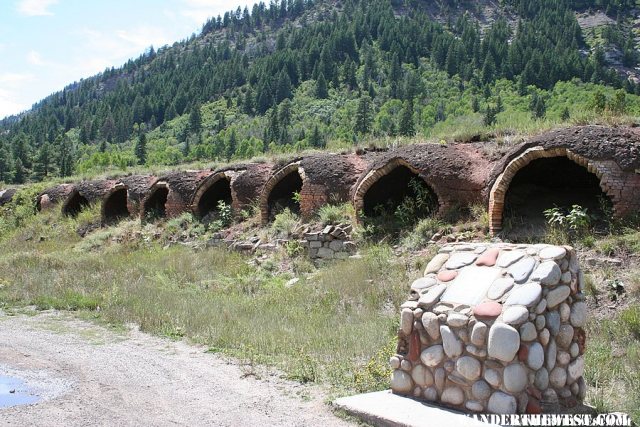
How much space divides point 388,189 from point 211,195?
24.5 feet

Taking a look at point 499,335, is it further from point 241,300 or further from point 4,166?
point 4,166

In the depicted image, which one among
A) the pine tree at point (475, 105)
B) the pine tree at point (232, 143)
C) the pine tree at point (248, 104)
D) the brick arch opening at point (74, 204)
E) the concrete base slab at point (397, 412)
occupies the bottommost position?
the concrete base slab at point (397, 412)

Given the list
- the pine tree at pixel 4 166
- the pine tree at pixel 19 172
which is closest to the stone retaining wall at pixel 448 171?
the pine tree at pixel 19 172

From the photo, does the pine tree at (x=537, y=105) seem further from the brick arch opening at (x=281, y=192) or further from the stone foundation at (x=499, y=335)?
the stone foundation at (x=499, y=335)

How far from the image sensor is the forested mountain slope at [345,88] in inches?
2429

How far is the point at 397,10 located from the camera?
128 meters

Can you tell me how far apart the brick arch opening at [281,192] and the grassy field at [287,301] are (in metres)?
2.01

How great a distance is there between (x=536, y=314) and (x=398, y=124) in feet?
182

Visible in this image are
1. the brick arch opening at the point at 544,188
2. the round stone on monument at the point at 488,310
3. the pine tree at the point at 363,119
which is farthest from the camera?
the pine tree at the point at 363,119

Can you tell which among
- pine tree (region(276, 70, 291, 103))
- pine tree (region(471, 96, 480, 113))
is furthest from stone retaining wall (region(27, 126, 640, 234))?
pine tree (region(276, 70, 291, 103))

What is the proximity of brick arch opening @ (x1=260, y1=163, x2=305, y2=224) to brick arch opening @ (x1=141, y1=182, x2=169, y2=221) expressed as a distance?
478cm

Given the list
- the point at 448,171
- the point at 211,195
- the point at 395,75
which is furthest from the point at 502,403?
the point at 395,75

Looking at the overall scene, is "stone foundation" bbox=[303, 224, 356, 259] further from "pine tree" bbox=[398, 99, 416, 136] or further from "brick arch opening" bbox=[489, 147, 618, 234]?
"pine tree" bbox=[398, 99, 416, 136]

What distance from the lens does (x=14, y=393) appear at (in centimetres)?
521
